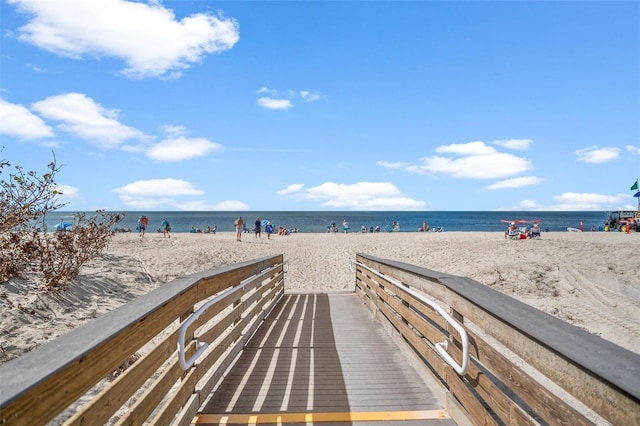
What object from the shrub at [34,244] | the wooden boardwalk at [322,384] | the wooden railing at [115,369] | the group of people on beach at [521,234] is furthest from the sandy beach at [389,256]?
the group of people on beach at [521,234]

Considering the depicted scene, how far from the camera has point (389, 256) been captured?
20.7m

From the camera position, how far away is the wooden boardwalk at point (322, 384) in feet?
10.8

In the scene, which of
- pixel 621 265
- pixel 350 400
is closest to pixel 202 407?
pixel 350 400

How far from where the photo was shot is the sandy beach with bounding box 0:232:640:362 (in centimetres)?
825

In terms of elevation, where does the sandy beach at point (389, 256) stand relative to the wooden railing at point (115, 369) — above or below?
below

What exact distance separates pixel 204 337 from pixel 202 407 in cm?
57

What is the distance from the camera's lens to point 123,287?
11.5 m

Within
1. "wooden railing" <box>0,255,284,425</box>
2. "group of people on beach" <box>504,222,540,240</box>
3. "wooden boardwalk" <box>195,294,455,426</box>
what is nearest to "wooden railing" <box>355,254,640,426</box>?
"wooden boardwalk" <box>195,294,455,426</box>

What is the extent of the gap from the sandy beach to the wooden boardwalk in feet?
14.9

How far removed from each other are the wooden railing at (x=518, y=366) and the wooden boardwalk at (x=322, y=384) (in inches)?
13.2

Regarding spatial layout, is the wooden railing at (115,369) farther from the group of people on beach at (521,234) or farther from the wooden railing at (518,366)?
the group of people on beach at (521,234)

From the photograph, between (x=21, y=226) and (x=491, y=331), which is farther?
(x=21, y=226)

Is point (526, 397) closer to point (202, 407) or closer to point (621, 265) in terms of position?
point (202, 407)

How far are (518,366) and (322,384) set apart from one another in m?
1.98
